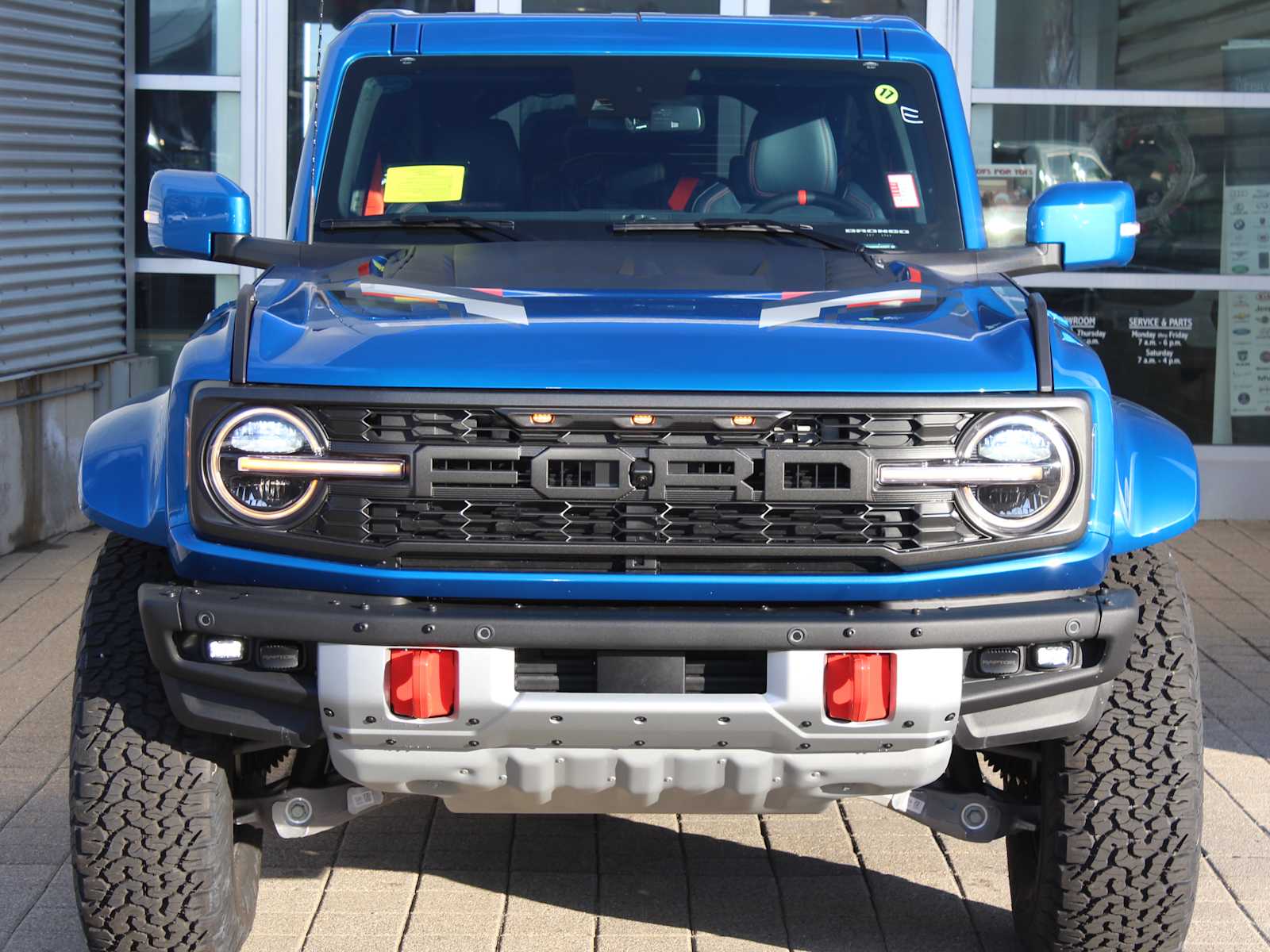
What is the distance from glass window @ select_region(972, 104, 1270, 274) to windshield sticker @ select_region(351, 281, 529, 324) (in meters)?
6.19

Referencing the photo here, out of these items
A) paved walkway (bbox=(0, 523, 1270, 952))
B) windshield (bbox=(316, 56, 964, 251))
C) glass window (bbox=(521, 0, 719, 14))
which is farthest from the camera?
glass window (bbox=(521, 0, 719, 14))

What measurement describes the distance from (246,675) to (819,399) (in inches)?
42.3

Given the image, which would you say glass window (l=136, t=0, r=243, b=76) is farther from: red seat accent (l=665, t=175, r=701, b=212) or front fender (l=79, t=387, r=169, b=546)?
front fender (l=79, t=387, r=169, b=546)

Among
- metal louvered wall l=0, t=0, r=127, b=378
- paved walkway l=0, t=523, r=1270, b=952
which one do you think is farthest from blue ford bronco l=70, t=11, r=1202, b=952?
metal louvered wall l=0, t=0, r=127, b=378

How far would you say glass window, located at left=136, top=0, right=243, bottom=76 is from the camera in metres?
9.18

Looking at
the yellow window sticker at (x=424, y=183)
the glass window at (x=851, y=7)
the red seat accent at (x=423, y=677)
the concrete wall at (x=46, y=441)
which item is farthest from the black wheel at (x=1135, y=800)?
the glass window at (x=851, y=7)

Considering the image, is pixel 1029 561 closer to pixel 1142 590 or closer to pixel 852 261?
pixel 1142 590

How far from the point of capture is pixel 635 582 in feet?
9.46

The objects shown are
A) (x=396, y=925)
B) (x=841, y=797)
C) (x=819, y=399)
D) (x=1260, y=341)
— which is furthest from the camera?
(x=1260, y=341)

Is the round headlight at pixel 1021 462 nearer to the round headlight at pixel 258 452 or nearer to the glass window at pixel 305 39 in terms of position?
the round headlight at pixel 258 452

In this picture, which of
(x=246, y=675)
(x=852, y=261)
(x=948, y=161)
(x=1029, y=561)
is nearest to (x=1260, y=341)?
A: (x=948, y=161)

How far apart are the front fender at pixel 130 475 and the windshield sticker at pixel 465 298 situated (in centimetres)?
46

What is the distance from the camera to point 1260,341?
29.7 feet

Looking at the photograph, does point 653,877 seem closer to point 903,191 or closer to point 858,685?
point 858,685
